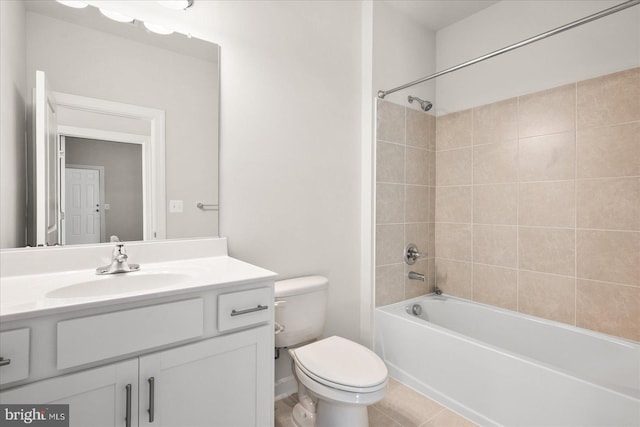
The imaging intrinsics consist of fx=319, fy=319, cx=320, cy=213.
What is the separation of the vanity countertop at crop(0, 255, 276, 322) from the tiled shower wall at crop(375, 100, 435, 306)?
118 cm

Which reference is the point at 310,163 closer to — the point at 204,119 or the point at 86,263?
the point at 204,119

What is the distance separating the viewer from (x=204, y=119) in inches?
62.1

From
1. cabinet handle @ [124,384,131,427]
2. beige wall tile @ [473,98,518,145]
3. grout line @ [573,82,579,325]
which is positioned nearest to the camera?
cabinet handle @ [124,384,131,427]

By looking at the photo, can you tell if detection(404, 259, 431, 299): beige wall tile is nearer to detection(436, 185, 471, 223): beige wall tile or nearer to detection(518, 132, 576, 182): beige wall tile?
detection(436, 185, 471, 223): beige wall tile

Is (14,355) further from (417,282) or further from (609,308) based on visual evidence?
(609,308)

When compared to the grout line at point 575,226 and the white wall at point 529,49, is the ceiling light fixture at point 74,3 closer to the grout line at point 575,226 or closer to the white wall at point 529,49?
the white wall at point 529,49

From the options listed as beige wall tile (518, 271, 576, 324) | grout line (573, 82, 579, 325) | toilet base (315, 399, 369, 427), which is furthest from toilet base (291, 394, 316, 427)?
grout line (573, 82, 579, 325)

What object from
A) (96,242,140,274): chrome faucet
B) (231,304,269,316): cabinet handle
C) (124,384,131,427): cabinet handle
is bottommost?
(124,384,131,427): cabinet handle

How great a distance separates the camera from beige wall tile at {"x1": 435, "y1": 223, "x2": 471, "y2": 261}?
2.45m

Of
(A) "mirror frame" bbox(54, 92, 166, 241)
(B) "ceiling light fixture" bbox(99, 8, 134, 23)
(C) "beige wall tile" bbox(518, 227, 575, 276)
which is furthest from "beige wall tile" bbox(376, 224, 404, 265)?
(B) "ceiling light fixture" bbox(99, 8, 134, 23)

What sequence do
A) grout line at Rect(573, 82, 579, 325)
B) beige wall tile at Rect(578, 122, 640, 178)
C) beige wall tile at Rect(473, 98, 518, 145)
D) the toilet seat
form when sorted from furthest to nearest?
beige wall tile at Rect(473, 98, 518, 145)
grout line at Rect(573, 82, 579, 325)
beige wall tile at Rect(578, 122, 640, 178)
the toilet seat

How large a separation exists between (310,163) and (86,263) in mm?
1234

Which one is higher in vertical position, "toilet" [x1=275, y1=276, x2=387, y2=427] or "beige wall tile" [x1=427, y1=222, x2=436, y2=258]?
"beige wall tile" [x1=427, y1=222, x2=436, y2=258]

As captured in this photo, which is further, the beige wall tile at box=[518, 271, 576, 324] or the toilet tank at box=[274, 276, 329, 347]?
the beige wall tile at box=[518, 271, 576, 324]
